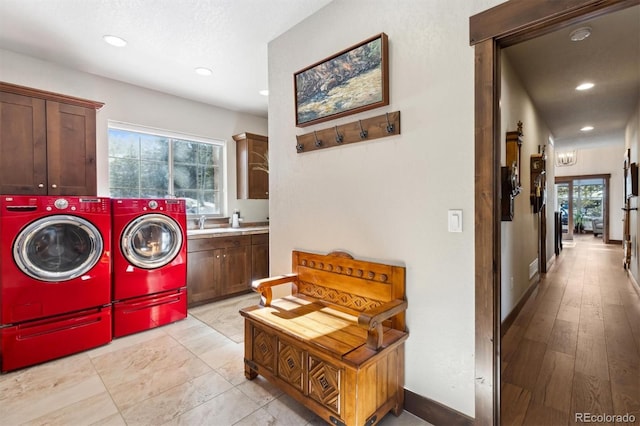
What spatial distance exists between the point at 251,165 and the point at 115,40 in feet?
7.19

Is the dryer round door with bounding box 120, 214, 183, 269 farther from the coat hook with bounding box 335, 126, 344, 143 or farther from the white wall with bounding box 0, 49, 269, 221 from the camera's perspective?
the coat hook with bounding box 335, 126, 344, 143

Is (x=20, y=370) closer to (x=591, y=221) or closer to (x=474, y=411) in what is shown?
(x=474, y=411)

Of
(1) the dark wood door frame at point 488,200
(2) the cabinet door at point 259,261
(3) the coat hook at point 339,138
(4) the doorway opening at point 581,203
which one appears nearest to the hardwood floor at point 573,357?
(1) the dark wood door frame at point 488,200

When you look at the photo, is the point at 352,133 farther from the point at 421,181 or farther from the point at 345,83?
the point at 421,181

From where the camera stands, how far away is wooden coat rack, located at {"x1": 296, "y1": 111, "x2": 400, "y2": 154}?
191 cm

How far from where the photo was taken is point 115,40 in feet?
9.04

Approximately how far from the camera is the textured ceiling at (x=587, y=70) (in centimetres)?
254

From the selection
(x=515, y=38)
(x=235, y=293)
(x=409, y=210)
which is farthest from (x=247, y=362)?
(x=515, y=38)

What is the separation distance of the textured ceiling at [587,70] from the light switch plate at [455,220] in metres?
2.05

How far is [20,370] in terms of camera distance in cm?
238

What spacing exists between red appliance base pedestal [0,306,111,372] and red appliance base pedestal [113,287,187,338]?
125 millimetres

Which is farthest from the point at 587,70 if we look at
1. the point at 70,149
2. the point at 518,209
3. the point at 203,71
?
the point at 70,149

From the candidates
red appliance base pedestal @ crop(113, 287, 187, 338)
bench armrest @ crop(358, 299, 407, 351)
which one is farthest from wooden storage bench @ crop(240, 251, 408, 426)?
red appliance base pedestal @ crop(113, 287, 187, 338)

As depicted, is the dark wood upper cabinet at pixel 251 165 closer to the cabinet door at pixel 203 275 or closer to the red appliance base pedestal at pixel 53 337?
the cabinet door at pixel 203 275
